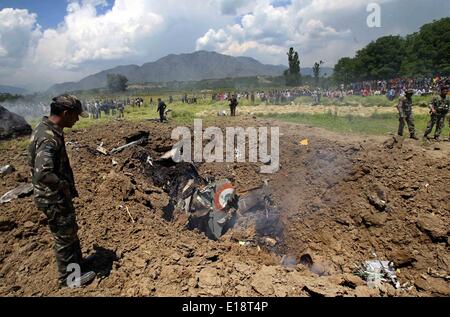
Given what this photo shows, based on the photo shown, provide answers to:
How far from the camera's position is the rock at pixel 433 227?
5.04m

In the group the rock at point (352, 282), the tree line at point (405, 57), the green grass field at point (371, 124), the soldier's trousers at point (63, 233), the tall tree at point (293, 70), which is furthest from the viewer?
the tall tree at point (293, 70)

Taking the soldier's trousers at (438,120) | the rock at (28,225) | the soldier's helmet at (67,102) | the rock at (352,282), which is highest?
the soldier's helmet at (67,102)

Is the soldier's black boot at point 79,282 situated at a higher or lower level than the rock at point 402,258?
higher

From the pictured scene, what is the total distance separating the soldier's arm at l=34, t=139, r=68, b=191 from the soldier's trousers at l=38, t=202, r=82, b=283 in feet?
0.82

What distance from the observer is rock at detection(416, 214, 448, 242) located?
504 centimetres

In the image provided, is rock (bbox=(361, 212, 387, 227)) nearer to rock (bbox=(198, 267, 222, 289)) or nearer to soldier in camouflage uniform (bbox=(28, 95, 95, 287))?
rock (bbox=(198, 267, 222, 289))

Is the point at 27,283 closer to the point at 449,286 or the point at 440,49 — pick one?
the point at 449,286

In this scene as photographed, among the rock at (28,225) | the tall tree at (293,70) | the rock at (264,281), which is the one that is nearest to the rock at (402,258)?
the rock at (264,281)

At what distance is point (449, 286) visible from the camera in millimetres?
4207

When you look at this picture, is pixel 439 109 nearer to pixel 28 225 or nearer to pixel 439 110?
pixel 439 110

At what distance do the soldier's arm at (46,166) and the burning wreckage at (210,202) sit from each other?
3.26 meters

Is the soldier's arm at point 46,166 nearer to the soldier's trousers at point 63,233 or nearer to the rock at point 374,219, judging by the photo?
the soldier's trousers at point 63,233

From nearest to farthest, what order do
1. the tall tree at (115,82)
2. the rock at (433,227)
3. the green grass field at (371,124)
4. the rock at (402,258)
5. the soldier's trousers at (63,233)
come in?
the soldier's trousers at (63,233), the rock at (402,258), the rock at (433,227), the green grass field at (371,124), the tall tree at (115,82)

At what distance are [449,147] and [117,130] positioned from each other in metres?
9.51
